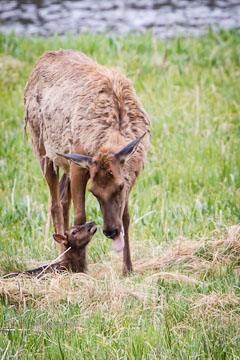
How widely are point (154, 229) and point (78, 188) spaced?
1442mm

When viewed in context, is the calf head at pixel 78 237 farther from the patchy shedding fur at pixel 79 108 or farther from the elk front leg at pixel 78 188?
the patchy shedding fur at pixel 79 108

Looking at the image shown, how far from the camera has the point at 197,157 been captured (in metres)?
9.87

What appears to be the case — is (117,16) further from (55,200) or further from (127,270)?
(127,270)

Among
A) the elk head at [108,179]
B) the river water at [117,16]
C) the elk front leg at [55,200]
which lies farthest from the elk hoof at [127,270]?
the river water at [117,16]

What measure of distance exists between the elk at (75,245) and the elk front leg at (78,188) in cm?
18

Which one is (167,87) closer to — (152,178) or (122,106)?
(152,178)

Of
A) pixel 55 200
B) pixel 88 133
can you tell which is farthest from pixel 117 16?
pixel 88 133

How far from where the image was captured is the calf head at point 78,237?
6.72 meters

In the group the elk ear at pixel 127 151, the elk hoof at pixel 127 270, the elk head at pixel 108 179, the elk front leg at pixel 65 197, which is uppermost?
the elk ear at pixel 127 151

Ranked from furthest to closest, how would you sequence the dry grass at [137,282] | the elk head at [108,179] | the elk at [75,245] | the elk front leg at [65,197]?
the elk front leg at [65,197] → the elk at [75,245] → the elk head at [108,179] → the dry grass at [137,282]

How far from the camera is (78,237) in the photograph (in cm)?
675

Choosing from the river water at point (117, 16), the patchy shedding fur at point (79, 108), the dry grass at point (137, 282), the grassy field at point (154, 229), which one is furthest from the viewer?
the river water at point (117, 16)

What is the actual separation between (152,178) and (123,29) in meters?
8.38

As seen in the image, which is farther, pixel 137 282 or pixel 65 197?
pixel 65 197
